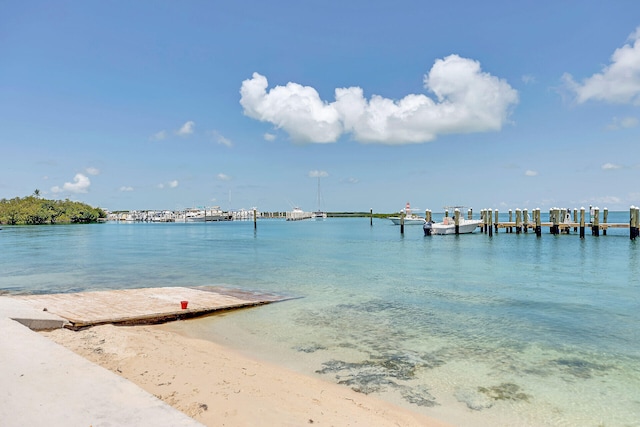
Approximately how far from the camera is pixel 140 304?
43.8 ft

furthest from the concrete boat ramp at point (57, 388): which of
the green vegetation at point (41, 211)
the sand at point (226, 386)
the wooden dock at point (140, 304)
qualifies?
the green vegetation at point (41, 211)

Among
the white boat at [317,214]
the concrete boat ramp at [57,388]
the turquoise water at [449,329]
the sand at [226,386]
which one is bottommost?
the turquoise water at [449,329]

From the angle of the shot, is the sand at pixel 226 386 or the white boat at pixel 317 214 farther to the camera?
the white boat at pixel 317 214

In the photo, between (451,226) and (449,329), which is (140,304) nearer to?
(449,329)

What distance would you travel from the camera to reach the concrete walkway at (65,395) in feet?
14.1

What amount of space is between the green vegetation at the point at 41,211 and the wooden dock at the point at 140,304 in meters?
138

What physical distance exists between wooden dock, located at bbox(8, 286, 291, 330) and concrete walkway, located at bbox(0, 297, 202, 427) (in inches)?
175

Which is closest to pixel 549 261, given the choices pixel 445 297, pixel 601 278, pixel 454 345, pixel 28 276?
pixel 601 278

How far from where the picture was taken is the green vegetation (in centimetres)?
12506

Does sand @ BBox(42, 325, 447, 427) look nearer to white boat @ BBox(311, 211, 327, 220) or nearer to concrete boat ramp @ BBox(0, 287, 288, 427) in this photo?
concrete boat ramp @ BBox(0, 287, 288, 427)

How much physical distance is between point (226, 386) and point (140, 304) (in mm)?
7748

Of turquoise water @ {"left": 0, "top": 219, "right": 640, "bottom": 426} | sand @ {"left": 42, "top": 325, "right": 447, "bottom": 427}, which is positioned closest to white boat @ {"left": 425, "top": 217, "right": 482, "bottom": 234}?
turquoise water @ {"left": 0, "top": 219, "right": 640, "bottom": 426}

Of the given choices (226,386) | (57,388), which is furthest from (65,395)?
(226,386)

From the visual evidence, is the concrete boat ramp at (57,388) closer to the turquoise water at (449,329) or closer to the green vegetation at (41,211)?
the turquoise water at (449,329)
